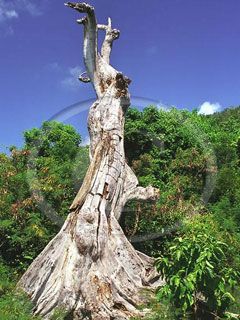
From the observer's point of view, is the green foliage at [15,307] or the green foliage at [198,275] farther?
the green foliage at [15,307]

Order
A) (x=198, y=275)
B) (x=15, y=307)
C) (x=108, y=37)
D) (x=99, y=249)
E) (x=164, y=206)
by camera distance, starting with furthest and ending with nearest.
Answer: (x=164, y=206), (x=108, y=37), (x=99, y=249), (x=15, y=307), (x=198, y=275)

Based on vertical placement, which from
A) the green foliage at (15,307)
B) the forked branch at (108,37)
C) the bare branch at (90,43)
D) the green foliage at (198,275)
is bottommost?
the green foliage at (15,307)

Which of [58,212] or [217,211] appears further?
[217,211]

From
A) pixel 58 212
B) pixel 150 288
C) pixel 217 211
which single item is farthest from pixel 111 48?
pixel 150 288

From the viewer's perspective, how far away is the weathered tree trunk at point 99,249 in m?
9.77

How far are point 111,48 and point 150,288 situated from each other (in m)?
7.90

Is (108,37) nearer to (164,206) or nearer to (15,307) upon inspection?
(164,206)

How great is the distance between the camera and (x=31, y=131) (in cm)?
2570

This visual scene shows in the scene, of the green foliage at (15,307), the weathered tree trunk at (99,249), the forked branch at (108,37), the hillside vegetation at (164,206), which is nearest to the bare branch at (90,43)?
the weathered tree trunk at (99,249)

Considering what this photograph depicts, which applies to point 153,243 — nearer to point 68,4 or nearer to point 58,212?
point 58,212

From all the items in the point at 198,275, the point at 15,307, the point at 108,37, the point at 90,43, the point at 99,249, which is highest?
the point at 108,37

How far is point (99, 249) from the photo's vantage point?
10.4 metres

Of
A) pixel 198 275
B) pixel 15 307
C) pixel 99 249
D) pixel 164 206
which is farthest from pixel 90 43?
pixel 198 275

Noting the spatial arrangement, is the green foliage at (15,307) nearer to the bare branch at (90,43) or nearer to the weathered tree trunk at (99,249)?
the weathered tree trunk at (99,249)
